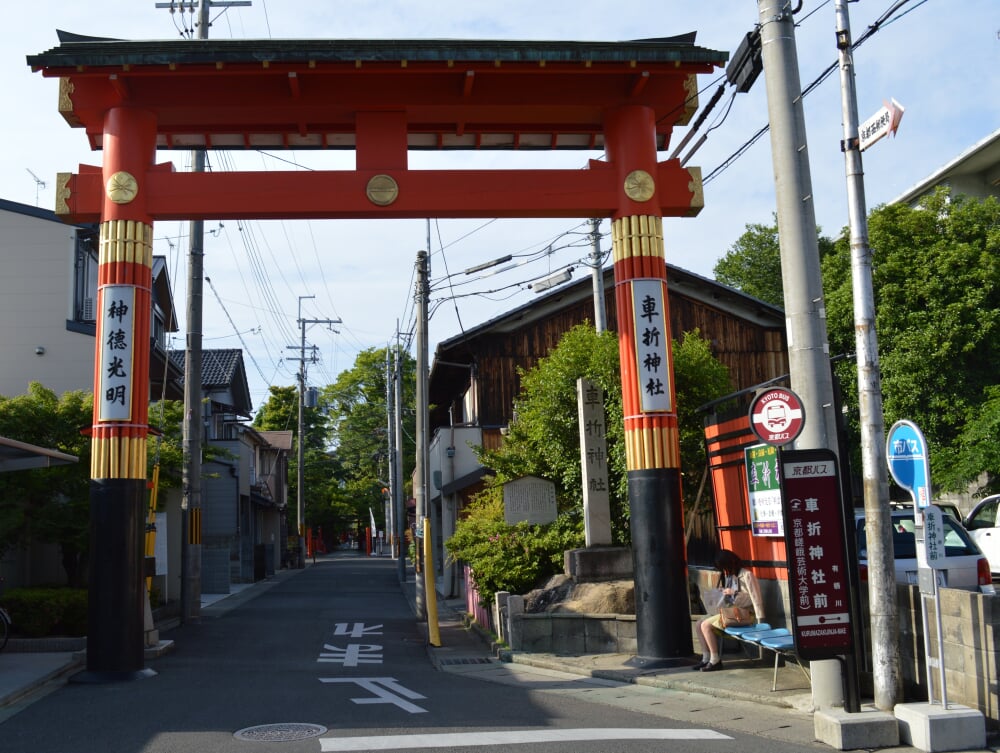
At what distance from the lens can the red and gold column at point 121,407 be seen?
1232 cm

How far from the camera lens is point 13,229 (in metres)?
22.6

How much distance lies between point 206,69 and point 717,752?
1055 cm

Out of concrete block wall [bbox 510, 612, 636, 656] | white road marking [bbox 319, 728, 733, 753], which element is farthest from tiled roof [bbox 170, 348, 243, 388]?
white road marking [bbox 319, 728, 733, 753]

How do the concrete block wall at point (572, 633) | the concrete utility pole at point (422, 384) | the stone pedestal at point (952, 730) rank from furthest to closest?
the concrete utility pole at point (422, 384) < the concrete block wall at point (572, 633) < the stone pedestal at point (952, 730)

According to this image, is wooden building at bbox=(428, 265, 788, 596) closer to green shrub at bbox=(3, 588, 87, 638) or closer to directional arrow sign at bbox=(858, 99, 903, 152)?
green shrub at bbox=(3, 588, 87, 638)

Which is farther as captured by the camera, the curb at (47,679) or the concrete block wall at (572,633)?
the concrete block wall at (572,633)

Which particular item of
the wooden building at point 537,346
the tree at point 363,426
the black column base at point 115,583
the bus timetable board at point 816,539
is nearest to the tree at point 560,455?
the black column base at point 115,583

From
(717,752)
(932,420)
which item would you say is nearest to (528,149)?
(717,752)

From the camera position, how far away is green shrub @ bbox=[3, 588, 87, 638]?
15023 millimetres

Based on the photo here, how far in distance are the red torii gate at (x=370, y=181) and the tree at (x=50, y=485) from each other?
4.52m

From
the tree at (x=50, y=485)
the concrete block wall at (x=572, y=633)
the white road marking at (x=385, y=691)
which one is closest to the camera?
the white road marking at (x=385, y=691)

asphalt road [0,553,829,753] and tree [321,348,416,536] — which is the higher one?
tree [321,348,416,536]

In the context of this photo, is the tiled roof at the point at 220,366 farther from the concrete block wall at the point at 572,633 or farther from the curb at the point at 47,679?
the concrete block wall at the point at 572,633

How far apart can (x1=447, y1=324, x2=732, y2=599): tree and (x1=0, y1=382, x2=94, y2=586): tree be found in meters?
6.96
